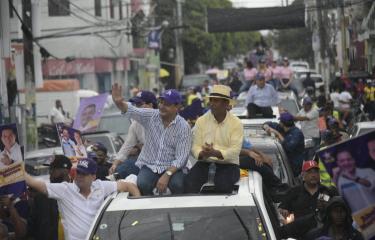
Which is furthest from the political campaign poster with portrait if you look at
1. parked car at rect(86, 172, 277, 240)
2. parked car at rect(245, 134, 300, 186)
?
parked car at rect(245, 134, 300, 186)

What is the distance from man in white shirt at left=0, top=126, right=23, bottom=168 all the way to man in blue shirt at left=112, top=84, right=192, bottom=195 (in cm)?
120

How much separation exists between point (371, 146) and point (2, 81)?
14.1 m

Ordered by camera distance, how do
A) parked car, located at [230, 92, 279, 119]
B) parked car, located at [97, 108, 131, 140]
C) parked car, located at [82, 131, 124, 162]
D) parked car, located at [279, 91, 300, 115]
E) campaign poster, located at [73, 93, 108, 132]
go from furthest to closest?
parked car, located at [97, 108, 131, 140] → campaign poster, located at [73, 93, 108, 132] → parked car, located at [279, 91, 300, 115] → parked car, located at [82, 131, 124, 162] → parked car, located at [230, 92, 279, 119]

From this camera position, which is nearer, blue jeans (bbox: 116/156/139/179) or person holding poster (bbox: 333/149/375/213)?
person holding poster (bbox: 333/149/375/213)

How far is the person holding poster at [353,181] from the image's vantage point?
6.45m

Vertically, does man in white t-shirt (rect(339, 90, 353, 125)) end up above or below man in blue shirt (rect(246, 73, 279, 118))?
below

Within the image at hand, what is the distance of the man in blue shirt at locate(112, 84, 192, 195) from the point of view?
8242mm

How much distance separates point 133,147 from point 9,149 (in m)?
1.86

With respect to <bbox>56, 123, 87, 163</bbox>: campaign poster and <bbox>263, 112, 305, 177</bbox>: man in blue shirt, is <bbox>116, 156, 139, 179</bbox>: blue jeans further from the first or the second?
<bbox>263, 112, 305, 177</bbox>: man in blue shirt

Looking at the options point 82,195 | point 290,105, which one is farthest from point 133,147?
point 290,105

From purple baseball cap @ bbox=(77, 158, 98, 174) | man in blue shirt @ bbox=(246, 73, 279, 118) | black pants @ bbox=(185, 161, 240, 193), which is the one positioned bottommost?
black pants @ bbox=(185, 161, 240, 193)

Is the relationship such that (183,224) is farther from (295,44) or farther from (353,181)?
(295,44)

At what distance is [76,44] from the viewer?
157ft

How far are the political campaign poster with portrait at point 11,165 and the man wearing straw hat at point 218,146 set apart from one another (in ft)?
5.44
